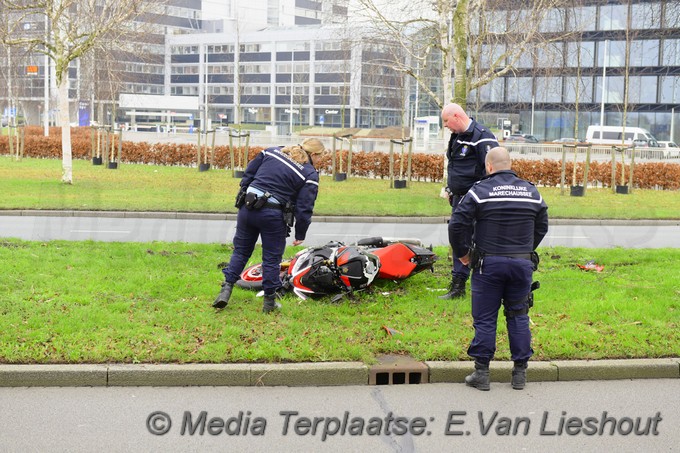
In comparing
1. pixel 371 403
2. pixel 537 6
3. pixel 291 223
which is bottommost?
pixel 371 403

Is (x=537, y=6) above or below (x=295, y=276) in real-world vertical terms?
above

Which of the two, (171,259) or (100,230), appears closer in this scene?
(171,259)

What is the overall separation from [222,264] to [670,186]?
75.2 ft

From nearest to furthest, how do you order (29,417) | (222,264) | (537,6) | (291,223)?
(29,417) → (291,223) → (222,264) → (537,6)

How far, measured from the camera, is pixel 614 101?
67.1 m

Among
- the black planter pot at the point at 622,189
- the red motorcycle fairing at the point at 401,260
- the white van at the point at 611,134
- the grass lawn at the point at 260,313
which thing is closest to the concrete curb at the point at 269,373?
the grass lawn at the point at 260,313

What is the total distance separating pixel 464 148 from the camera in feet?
28.8

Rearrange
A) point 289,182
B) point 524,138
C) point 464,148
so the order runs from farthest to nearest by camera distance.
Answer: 1. point 524,138
2. point 464,148
3. point 289,182

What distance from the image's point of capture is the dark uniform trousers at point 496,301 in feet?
21.6

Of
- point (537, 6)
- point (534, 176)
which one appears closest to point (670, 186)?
point (534, 176)

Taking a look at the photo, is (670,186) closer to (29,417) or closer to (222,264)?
(222,264)

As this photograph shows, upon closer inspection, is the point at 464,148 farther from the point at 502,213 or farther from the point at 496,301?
the point at 496,301

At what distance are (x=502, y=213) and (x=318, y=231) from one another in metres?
10.8

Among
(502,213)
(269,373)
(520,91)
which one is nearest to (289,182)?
(269,373)
